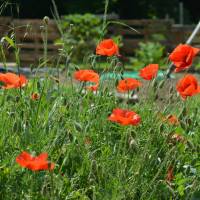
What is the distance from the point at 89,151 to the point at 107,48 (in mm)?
668

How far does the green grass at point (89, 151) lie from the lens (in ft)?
8.68

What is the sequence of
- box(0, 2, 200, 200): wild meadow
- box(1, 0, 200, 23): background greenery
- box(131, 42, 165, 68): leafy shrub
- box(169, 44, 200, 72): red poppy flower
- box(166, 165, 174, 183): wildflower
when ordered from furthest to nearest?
box(1, 0, 200, 23): background greenery < box(131, 42, 165, 68): leafy shrub < box(169, 44, 200, 72): red poppy flower < box(166, 165, 174, 183): wildflower < box(0, 2, 200, 200): wild meadow

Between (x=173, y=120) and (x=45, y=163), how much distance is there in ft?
3.42

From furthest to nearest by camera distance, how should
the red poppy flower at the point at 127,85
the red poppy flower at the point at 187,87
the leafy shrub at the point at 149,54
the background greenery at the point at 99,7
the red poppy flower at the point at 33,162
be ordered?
the background greenery at the point at 99,7
the leafy shrub at the point at 149,54
the red poppy flower at the point at 127,85
the red poppy flower at the point at 187,87
the red poppy flower at the point at 33,162

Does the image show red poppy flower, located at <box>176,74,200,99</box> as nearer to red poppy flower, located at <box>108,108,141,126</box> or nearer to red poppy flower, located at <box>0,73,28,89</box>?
red poppy flower, located at <box>108,108,141,126</box>

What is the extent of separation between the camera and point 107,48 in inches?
133

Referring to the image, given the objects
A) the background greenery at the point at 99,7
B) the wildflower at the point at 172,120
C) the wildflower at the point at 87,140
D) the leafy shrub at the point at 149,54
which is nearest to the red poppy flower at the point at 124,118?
the wildflower at the point at 87,140

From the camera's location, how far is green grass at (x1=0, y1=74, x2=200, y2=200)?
2.65 m

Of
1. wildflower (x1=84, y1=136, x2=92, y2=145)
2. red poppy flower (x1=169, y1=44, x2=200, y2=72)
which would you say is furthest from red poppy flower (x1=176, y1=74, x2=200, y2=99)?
wildflower (x1=84, y1=136, x2=92, y2=145)

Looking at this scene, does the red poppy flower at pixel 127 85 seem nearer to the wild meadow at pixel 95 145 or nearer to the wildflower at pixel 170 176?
the wild meadow at pixel 95 145

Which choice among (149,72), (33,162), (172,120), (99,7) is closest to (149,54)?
(149,72)

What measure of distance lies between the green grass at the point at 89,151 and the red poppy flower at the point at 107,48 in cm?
19

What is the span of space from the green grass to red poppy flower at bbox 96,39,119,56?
19cm

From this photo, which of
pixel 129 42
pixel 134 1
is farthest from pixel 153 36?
pixel 134 1
